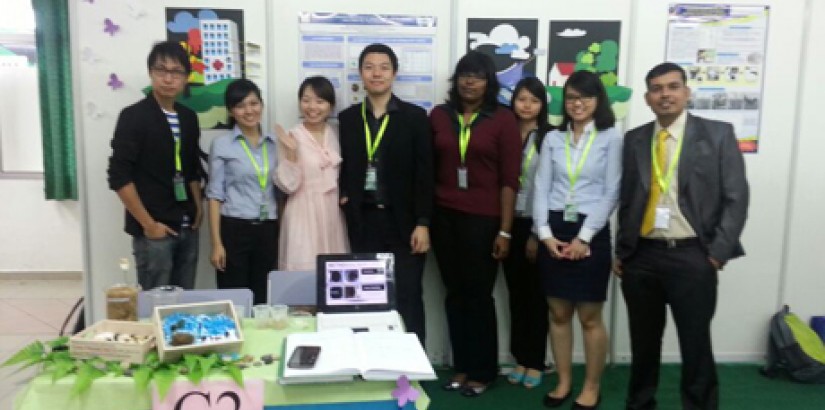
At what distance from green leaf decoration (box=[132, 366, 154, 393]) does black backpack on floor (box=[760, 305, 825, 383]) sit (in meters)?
3.28

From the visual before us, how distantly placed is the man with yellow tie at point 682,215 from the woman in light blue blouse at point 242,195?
1623 mm

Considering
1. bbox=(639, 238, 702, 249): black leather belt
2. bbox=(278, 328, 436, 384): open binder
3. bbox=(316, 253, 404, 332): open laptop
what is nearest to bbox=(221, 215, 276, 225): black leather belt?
bbox=(316, 253, 404, 332): open laptop

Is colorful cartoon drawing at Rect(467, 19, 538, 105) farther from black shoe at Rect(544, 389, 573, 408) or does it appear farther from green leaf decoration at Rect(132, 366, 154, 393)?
green leaf decoration at Rect(132, 366, 154, 393)

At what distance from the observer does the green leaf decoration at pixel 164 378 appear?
147cm

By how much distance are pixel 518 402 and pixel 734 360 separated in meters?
1.50

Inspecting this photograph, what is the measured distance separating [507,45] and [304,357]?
2.21 meters

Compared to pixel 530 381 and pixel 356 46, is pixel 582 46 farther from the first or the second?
pixel 530 381

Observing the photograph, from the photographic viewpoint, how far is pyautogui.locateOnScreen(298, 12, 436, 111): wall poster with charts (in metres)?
3.17

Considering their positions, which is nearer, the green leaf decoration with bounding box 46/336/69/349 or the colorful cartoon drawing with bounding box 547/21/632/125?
the green leaf decoration with bounding box 46/336/69/349

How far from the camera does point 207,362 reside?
155 cm

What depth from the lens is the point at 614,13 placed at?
3252 mm

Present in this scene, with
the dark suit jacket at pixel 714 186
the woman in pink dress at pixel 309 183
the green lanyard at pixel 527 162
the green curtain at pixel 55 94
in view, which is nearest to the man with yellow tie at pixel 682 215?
the dark suit jacket at pixel 714 186

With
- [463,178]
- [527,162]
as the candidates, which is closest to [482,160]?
[463,178]

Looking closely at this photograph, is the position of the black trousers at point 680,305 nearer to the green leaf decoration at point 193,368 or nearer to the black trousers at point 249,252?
the black trousers at point 249,252
